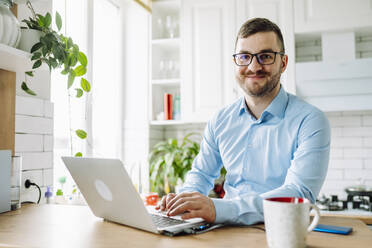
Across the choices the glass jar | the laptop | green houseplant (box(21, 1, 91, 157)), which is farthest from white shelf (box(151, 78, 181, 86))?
the laptop

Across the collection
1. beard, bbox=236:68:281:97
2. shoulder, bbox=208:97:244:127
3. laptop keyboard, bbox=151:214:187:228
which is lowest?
laptop keyboard, bbox=151:214:187:228

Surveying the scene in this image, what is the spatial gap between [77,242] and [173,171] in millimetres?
2012

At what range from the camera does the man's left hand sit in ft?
3.41

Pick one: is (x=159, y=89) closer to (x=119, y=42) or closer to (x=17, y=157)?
(x=119, y=42)

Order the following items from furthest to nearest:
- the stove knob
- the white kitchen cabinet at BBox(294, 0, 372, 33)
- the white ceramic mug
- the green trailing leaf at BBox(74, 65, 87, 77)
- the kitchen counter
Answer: the white kitchen cabinet at BBox(294, 0, 372, 33) → the stove knob → the kitchen counter → the green trailing leaf at BBox(74, 65, 87, 77) → the white ceramic mug

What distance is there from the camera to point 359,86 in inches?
108

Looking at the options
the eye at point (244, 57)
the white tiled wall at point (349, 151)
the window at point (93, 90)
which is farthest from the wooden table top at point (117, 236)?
the white tiled wall at point (349, 151)

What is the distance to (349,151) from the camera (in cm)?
304

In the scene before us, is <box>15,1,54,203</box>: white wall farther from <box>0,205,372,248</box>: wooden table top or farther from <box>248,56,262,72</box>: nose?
<box>248,56,262,72</box>: nose

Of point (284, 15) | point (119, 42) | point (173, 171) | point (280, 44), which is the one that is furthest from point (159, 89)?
point (280, 44)

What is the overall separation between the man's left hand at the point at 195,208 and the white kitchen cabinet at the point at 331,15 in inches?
88.2

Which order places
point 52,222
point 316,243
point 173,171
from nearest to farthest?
point 316,243, point 52,222, point 173,171

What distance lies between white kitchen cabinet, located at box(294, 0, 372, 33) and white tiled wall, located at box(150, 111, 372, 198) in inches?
29.3

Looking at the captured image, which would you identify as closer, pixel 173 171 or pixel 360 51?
pixel 173 171
